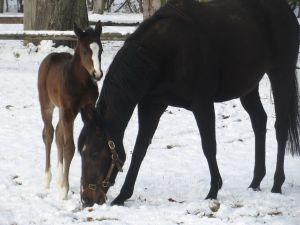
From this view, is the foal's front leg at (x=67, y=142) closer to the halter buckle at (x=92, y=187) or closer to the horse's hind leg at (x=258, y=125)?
the halter buckle at (x=92, y=187)

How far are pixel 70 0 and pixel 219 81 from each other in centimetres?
841

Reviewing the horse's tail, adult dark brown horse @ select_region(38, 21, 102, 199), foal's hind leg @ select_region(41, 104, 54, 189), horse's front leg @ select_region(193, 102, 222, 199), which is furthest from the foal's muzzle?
the horse's tail

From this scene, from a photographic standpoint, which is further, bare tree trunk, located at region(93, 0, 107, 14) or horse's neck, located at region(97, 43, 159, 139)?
bare tree trunk, located at region(93, 0, 107, 14)

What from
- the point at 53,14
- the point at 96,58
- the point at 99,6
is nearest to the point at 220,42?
the point at 96,58

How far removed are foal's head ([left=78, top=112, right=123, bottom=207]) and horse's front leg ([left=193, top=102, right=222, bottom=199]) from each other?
849 mm

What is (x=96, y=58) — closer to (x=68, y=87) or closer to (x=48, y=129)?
(x=68, y=87)

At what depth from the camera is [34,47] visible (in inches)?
553

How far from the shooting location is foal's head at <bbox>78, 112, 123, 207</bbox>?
17.5ft

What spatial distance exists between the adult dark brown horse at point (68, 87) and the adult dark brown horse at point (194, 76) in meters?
0.26

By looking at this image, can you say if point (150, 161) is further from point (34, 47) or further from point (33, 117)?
point (34, 47)

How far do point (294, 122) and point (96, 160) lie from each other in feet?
8.07

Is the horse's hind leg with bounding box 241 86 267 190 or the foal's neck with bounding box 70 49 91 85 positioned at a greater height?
the foal's neck with bounding box 70 49 91 85

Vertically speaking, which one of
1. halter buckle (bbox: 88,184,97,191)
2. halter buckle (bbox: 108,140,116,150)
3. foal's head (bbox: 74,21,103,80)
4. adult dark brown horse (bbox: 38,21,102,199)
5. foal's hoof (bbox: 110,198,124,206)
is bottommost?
foal's hoof (bbox: 110,198,124,206)

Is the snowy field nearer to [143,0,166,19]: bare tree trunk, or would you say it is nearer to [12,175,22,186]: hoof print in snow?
[12,175,22,186]: hoof print in snow
